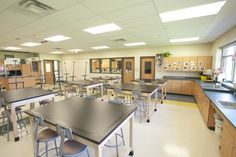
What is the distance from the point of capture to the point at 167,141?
2.54 metres

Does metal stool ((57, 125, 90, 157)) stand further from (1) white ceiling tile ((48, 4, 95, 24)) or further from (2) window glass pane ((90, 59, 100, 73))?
(2) window glass pane ((90, 59, 100, 73))

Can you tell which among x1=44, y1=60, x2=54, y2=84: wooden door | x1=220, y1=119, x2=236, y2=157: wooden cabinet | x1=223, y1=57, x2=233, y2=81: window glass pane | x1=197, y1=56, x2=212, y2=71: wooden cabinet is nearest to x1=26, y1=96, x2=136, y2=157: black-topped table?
x1=220, y1=119, x2=236, y2=157: wooden cabinet

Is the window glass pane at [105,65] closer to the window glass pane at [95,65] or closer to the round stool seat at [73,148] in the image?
the window glass pane at [95,65]

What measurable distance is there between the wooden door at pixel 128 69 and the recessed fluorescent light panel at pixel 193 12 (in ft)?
17.6

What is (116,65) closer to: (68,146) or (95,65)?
(95,65)

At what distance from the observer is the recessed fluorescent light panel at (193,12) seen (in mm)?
2281

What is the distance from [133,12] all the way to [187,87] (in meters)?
4.92

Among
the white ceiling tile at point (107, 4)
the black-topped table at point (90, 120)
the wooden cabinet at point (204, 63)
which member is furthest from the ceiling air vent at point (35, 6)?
the wooden cabinet at point (204, 63)

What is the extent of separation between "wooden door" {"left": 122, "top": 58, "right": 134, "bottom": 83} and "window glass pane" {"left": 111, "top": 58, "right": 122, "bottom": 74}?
0.33 m

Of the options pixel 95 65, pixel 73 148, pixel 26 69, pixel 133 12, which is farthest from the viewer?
pixel 95 65

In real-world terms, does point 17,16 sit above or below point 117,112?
above

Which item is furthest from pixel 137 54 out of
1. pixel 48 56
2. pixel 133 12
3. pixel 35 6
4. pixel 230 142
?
pixel 48 56

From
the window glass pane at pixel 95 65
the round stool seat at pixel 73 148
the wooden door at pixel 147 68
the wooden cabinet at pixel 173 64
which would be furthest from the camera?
the window glass pane at pixel 95 65

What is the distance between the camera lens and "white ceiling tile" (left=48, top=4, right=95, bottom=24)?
2.31 m
